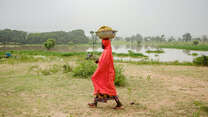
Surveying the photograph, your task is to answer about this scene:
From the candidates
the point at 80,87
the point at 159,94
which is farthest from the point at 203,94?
the point at 80,87

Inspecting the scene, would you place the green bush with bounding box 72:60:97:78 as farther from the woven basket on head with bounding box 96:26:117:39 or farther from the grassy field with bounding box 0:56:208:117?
the woven basket on head with bounding box 96:26:117:39

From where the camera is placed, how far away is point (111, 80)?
3.62m

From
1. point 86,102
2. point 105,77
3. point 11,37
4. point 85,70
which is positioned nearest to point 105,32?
point 105,77

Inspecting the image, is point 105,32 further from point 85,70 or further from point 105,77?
point 85,70

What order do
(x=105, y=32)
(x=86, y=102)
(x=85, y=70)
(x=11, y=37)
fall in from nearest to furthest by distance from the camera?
1. (x=105, y=32)
2. (x=86, y=102)
3. (x=85, y=70)
4. (x=11, y=37)

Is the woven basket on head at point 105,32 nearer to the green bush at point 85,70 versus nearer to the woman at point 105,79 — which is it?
the woman at point 105,79

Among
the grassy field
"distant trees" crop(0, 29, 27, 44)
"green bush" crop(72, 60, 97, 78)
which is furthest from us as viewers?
"distant trees" crop(0, 29, 27, 44)

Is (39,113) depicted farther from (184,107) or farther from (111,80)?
(184,107)

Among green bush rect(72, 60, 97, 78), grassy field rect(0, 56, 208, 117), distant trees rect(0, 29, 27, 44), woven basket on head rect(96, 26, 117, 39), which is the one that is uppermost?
distant trees rect(0, 29, 27, 44)

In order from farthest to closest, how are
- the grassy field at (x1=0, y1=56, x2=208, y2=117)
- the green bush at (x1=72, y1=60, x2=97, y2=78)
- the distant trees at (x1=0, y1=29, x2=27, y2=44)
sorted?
the distant trees at (x1=0, y1=29, x2=27, y2=44), the green bush at (x1=72, y1=60, x2=97, y2=78), the grassy field at (x1=0, y1=56, x2=208, y2=117)

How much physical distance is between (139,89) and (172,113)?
222 centimetres

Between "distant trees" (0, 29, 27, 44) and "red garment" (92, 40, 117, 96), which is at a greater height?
"distant trees" (0, 29, 27, 44)

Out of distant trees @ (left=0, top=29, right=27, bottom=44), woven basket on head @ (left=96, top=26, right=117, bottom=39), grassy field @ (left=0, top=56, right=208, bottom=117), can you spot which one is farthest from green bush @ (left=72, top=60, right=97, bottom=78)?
A: distant trees @ (left=0, top=29, right=27, bottom=44)

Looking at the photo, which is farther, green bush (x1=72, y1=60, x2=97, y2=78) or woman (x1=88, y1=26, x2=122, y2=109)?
green bush (x1=72, y1=60, x2=97, y2=78)
